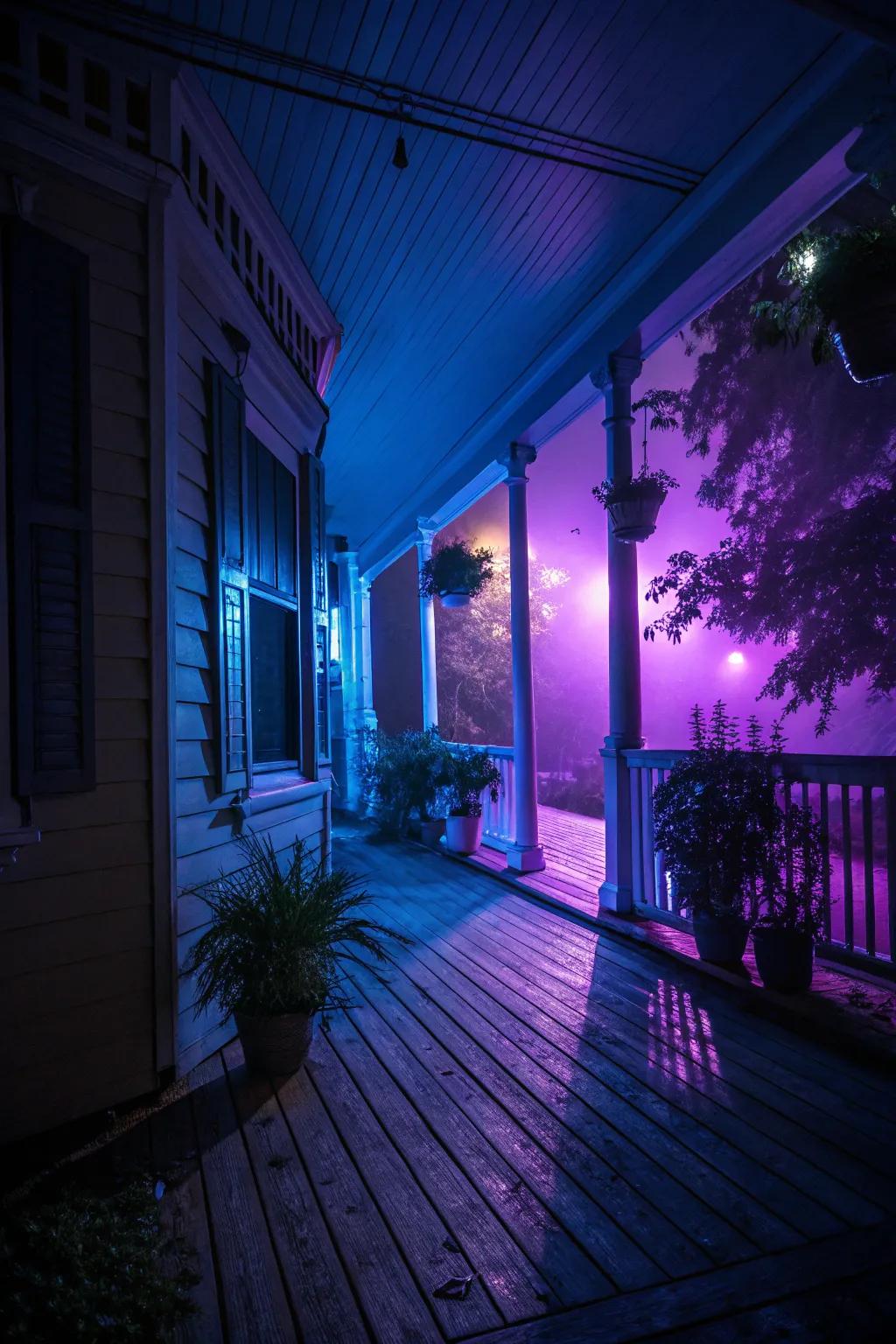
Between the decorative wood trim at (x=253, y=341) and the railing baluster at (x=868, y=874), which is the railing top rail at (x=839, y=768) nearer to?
the railing baluster at (x=868, y=874)

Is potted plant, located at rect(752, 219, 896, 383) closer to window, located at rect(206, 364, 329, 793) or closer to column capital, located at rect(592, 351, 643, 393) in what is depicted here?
column capital, located at rect(592, 351, 643, 393)

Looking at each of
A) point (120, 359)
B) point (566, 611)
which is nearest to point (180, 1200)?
point (120, 359)

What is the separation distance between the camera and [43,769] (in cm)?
216

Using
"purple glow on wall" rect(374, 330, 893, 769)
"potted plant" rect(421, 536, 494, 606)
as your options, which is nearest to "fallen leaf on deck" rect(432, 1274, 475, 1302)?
"potted plant" rect(421, 536, 494, 606)

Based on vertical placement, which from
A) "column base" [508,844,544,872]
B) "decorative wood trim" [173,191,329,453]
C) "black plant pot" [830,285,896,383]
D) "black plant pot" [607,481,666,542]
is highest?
"decorative wood trim" [173,191,329,453]

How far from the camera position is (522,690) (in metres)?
5.77

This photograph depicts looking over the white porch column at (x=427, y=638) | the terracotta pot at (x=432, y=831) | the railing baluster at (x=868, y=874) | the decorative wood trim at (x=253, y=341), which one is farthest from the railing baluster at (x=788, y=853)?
the white porch column at (x=427, y=638)

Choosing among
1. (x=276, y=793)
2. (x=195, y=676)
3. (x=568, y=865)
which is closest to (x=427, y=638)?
(x=568, y=865)

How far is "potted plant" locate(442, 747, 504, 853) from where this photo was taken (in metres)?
6.64

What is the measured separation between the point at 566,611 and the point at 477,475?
15.5m

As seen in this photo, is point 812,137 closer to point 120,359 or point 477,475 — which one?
point 120,359

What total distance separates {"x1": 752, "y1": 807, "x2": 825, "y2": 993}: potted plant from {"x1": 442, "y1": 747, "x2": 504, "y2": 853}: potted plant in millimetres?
3592

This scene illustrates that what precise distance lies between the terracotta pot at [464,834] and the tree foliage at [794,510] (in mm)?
2543

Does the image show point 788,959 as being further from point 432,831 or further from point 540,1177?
point 432,831
